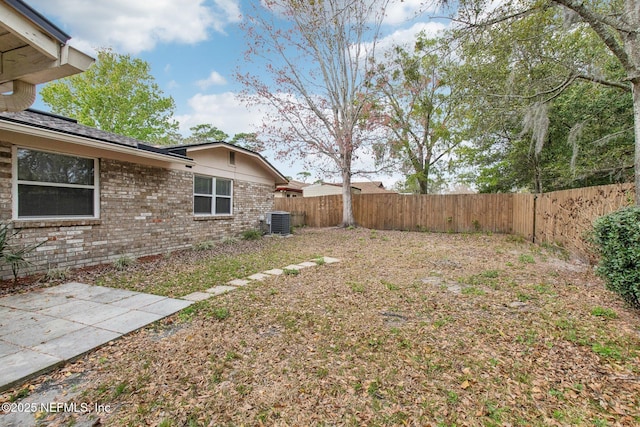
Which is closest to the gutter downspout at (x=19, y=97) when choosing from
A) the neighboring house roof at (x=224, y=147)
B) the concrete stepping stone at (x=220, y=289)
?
the concrete stepping stone at (x=220, y=289)

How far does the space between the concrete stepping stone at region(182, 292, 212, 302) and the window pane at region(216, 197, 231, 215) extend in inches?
214

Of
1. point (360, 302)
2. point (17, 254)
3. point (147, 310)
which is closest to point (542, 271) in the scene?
point (360, 302)

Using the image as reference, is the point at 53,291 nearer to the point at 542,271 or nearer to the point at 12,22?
the point at 12,22

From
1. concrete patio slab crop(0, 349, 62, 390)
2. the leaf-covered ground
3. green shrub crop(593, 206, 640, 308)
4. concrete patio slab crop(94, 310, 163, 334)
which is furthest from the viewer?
green shrub crop(593, 206, 640, 308)

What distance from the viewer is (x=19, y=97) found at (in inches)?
112

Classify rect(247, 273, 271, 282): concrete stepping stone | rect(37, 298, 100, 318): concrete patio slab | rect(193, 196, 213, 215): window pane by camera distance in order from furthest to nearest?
rect(193, 196, 213, 215): window pane < rect(247, 273, 271, 282): concrete stepping stone < rect(37, 298, 100, 318): concrete patio slab

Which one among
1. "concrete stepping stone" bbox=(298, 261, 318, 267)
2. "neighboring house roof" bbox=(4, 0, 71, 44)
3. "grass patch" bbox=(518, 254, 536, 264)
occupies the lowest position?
"concrete stepping stone" bbox=(298, 261, 318, 267)

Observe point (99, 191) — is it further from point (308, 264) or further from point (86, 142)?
point (308, 264)

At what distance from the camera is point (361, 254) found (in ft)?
24.5

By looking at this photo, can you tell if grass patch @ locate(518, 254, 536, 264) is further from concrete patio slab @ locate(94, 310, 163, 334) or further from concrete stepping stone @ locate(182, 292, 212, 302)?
concrete patio slab @ locate(94, 310, 163, 334)

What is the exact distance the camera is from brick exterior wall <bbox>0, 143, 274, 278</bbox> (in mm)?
4965

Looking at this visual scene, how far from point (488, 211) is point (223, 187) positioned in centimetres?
1004

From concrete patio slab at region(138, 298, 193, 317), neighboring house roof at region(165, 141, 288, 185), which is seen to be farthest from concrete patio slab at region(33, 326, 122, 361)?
neighboring house roof at region(165, 141, 288, 185)

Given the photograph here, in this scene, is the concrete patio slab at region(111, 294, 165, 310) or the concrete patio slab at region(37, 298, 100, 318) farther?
the concrete patio slab at region(111, 294, 165, 310)
